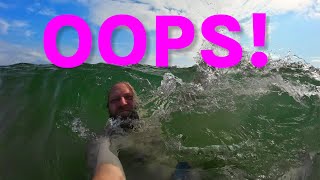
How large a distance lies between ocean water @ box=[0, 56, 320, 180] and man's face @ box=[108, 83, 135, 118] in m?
0.29

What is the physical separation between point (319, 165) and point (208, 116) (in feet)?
5.61

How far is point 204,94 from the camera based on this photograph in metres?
6.00

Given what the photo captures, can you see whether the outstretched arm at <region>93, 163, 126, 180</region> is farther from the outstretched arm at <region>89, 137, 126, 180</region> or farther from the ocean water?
the ocean water

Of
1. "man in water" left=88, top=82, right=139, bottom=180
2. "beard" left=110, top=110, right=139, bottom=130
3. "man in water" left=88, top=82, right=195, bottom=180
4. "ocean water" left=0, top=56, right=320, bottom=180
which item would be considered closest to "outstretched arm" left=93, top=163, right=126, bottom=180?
"man in water" left=88, top=82, right=195, bottom=180

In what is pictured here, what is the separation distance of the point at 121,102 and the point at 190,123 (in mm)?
1292

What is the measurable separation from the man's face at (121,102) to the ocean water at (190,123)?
288 mm

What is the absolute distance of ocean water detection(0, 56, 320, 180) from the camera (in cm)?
455

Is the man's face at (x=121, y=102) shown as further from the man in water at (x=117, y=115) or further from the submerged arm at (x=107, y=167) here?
the submerged arm at (x=107, y=167)

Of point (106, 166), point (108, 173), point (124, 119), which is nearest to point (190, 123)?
point (124, 119)

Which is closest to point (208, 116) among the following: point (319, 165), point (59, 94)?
point (319, 165)

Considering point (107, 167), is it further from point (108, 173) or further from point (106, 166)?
point (108, 173)

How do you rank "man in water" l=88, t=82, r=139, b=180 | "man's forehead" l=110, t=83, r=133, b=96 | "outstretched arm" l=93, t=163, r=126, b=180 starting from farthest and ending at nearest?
"man's forehead" l=110, t=83, r=133, b=96 → "man in water" l=88, t=82, r=139, b=180 → "outstretched arm" l=93, t=163, r=126, b=180

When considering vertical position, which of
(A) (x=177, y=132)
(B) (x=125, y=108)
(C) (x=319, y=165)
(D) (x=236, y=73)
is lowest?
(C) (x=319, y=165)

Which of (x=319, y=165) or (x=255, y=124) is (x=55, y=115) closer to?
(x=255, y=124)
